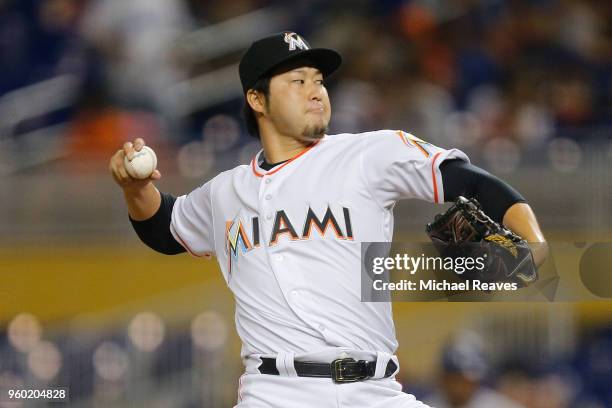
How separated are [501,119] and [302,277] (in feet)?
12.9

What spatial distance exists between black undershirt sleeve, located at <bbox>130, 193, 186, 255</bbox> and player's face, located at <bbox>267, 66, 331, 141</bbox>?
493mm

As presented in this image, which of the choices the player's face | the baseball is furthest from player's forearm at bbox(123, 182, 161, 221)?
the player's face

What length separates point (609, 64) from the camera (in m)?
6.79

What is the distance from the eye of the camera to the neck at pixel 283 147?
3.09 meters

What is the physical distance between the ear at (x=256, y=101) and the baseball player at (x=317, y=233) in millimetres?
78

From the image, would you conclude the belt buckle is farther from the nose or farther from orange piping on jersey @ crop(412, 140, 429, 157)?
the nose

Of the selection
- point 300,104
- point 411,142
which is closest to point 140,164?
point 300,104

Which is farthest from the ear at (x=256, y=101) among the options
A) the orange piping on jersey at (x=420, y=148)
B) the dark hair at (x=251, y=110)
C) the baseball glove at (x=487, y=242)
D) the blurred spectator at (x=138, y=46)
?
the blurred spectator at (x=138, y=46)

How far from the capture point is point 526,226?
2.67 meters

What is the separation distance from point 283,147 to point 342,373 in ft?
2.39

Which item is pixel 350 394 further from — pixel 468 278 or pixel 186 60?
pixel 186 60

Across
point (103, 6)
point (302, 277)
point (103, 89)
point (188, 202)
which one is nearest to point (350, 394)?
point (302, 277)

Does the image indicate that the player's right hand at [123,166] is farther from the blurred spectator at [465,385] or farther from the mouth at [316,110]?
the blurred spectator at [465,385]

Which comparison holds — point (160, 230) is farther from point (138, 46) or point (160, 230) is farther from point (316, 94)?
point (138, 46)
